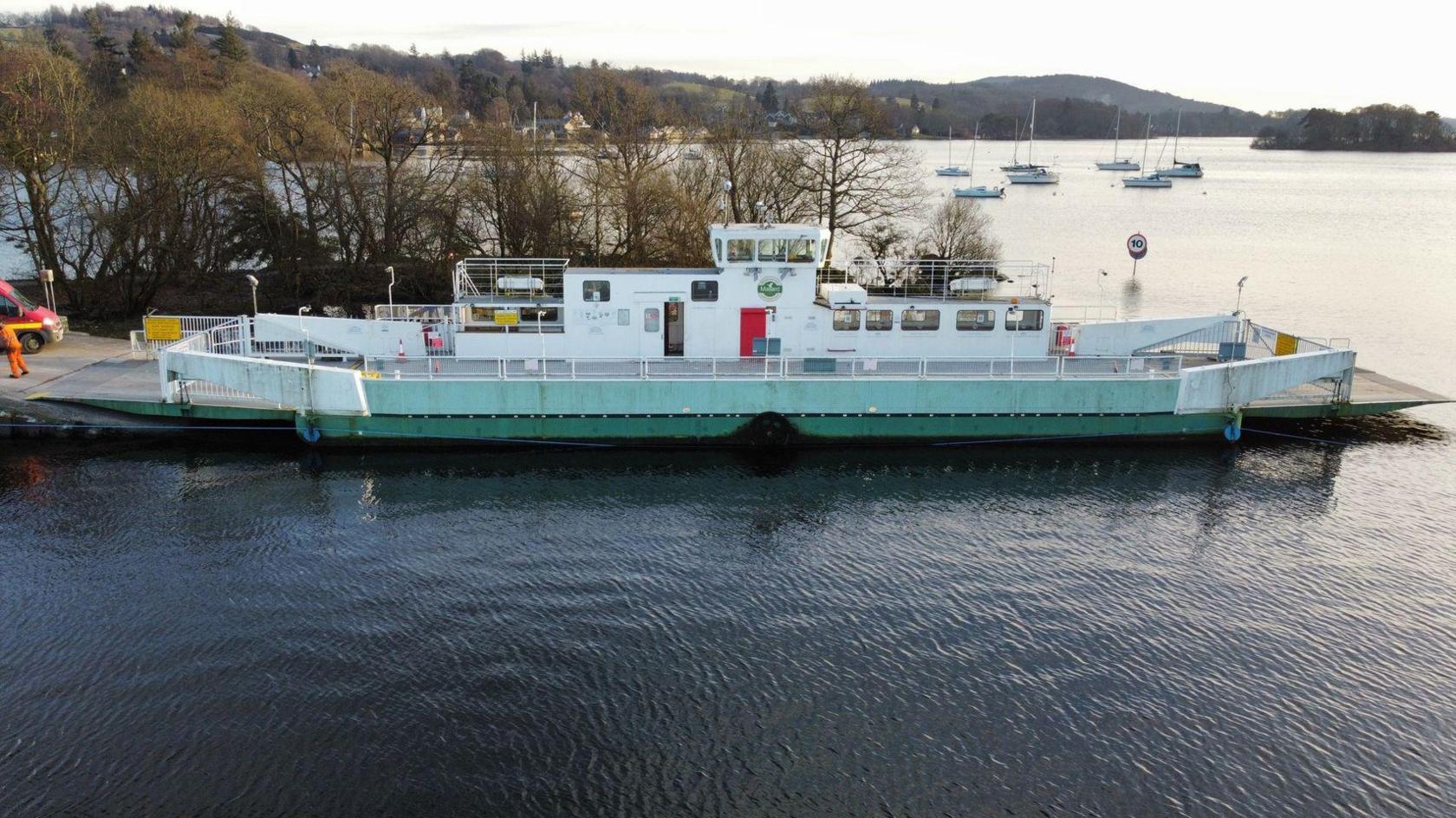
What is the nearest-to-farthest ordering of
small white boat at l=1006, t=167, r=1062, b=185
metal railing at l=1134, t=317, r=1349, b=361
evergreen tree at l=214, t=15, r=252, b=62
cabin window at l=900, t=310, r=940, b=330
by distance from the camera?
cabin window at l=900, t=310, r=940, b=330 → metal railing at l=1134, t=317, r=1349, b=361 → evergreen tree at l=214, t=15, r=252, b=62 → small white boat at l=1006, t=167, r=1062, b=185

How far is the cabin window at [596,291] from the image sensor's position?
2979cm

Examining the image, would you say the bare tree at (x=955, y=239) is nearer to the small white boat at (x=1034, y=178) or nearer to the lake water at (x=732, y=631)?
the lake water at (x=732, y=631)

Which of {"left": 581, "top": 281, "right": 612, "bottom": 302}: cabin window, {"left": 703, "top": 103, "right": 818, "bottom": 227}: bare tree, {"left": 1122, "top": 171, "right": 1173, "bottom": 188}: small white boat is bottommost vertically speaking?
{"left": 581, "top": 281, "right": 612, "bottom": 302}: cabin window

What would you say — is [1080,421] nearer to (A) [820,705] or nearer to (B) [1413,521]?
(B) [1413,521]

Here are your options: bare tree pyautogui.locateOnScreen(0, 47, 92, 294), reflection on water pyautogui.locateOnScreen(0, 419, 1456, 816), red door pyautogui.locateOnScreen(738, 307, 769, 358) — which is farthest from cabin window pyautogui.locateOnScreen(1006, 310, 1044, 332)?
bare tree pyautogui.locateOnScreen(0, 47, 92, 294)

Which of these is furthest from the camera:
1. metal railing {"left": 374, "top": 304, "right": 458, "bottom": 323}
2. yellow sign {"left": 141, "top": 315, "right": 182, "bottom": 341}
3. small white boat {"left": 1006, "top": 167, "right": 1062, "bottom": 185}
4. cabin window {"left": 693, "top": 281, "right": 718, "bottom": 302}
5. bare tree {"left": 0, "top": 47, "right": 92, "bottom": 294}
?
small white boat {"left": 1006, "top": 167, "right": 1062, "bottom": 185}

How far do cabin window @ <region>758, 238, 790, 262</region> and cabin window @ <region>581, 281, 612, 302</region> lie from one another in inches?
A: 179

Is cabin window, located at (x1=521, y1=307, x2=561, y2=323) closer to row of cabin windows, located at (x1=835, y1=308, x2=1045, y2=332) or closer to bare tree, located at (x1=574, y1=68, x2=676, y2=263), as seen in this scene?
row of cabin windows, located at (x1=835, y1=308, x2=1045, y2=332)

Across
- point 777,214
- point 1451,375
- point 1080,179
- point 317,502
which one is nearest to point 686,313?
point 317,502

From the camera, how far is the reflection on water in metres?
14.9

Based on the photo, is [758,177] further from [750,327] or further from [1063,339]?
[1063,339]

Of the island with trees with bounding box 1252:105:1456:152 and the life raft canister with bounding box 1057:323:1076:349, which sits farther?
the island with trees with bounding box 1252:105:1456:152

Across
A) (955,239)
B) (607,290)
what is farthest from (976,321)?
(955,239)

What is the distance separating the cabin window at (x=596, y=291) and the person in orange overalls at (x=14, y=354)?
16.9 m
